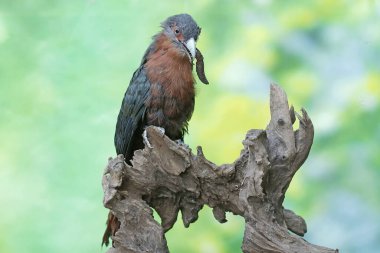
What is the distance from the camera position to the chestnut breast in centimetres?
202

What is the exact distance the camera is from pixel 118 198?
184 cm

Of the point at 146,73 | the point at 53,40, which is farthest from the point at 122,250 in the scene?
the point at 53,40

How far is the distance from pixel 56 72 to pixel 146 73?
0.69 meters

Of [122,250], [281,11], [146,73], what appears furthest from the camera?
[281,11]

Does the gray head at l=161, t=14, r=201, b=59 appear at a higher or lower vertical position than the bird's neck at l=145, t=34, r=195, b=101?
higher

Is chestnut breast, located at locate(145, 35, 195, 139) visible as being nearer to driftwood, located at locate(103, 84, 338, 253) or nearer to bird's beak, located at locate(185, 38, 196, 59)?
bird's beak, located at locate(185, 38, 196, 59)

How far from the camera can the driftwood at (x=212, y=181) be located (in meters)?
1.75

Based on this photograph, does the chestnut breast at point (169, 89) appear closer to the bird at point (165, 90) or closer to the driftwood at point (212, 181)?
the bird at point (165, 90)

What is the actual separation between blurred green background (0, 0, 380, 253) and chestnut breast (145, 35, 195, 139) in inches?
22.3

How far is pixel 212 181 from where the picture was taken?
6.17ft

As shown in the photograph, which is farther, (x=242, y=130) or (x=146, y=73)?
(x=242, y=130)

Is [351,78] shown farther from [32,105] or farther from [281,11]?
[32,105]

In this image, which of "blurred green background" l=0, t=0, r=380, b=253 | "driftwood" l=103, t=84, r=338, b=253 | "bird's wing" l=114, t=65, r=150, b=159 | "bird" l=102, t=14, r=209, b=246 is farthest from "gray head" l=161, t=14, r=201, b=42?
"blurred green background" l=0, t=0, r=380, b=253

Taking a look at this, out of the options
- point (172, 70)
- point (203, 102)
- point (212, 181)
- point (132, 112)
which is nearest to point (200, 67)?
point (172, 70)
